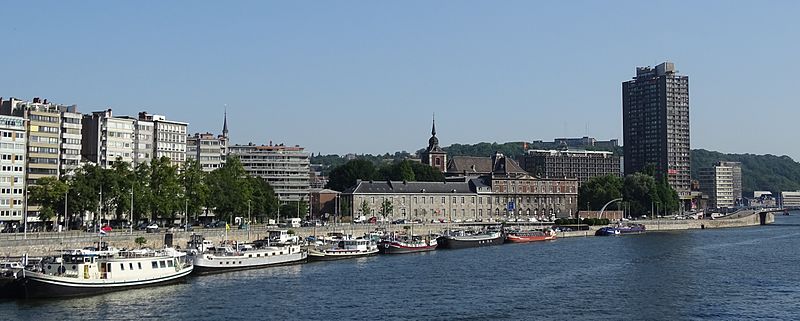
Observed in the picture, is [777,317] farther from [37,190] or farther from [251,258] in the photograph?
[37,190]

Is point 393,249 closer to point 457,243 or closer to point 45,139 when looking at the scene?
point 457,243

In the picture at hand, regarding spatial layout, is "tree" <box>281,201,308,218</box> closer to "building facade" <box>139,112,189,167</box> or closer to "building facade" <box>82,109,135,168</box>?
"building facade" <box>139,112,189,167</box>

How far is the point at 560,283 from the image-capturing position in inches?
3428

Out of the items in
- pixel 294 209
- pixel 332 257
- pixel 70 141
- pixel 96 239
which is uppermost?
pixel 70 141

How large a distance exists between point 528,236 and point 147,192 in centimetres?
6354

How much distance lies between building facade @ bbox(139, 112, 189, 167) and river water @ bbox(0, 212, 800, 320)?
237 ft

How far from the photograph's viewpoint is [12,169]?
5236 inches

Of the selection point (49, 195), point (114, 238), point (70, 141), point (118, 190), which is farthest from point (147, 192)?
point (70, 141)

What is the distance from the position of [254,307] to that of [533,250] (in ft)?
229

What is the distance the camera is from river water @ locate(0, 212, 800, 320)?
66.9 meters

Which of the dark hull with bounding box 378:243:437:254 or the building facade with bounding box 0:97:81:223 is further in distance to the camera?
the building facade with bounding box 0:97:81:223

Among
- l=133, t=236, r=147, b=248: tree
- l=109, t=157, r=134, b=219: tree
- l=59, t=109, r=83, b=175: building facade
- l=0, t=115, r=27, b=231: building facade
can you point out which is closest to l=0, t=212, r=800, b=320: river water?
l=133, t=236, r=147, b=248: tree

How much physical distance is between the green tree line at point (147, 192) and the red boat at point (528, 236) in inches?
1588

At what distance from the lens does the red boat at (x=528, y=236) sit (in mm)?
158000
